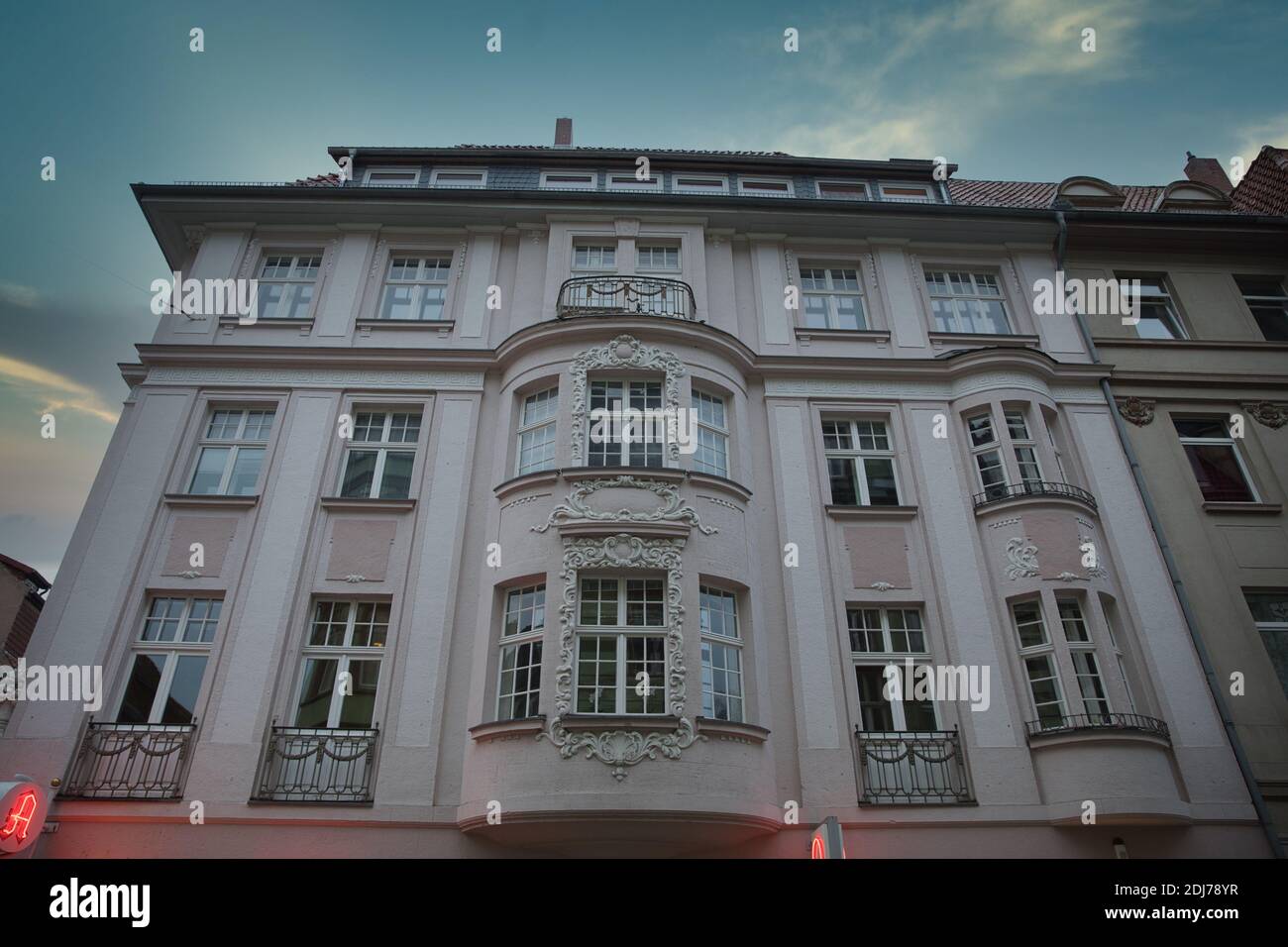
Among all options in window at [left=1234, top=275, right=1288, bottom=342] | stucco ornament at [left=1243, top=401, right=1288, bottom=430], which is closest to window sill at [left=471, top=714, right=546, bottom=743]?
stucco ornament at [left=1243, top=401, right=1288, bottom=430]

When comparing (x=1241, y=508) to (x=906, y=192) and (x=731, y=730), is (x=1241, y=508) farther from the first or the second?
(x=731, y=730)

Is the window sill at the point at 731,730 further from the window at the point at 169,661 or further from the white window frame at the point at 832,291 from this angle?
the white window frame at the point at 832,291

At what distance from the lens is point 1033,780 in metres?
10.4

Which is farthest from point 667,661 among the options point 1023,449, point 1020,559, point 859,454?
point 1023,449

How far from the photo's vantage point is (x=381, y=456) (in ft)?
42.6

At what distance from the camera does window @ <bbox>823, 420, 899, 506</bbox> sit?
12.9 m

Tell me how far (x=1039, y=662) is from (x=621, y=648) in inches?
235

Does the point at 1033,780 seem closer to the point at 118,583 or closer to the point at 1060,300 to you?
the point at 1060,300

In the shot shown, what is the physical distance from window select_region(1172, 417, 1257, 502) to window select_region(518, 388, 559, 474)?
10890 mm

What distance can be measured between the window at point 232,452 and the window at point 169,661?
74.9 inches

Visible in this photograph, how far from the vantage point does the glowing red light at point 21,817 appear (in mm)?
8969

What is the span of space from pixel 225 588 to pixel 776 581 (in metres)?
8.04

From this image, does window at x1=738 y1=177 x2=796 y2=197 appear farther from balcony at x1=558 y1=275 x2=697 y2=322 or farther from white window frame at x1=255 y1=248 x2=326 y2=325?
white window frame at x1=255 y1=248 x2=326 y2=325
